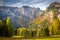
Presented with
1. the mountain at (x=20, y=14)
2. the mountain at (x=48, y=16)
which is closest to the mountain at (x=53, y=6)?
the mountain at (x=48, y=16)

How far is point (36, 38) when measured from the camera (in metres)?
8.70

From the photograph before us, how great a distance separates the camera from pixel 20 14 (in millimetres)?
8867

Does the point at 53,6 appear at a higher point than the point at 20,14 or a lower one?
higher

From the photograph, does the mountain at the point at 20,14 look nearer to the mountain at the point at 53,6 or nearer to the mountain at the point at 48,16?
the mountain at the point at 48,16

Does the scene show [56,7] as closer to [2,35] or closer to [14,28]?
[14,28]

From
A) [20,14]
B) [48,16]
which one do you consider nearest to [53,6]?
[48,16]

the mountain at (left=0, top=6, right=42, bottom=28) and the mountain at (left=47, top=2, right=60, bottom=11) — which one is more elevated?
the mountain at (left=47, top=2, right=60, bottom=11)

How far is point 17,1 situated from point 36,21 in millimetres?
1139

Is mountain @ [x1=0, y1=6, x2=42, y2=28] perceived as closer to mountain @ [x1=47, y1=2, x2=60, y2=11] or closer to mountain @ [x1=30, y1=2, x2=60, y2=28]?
mountain @ [x1=30, y1=2, x2=60, y2=28]

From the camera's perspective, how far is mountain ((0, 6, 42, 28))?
880cm

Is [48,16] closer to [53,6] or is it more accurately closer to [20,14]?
[53,6]

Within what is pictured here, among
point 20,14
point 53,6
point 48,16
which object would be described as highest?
point 53,6

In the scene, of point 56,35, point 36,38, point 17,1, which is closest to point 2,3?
point 17,1

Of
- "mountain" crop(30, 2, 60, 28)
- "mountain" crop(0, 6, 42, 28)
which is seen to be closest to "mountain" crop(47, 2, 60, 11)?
"mountain" crop(30, 2, 60, 28)
